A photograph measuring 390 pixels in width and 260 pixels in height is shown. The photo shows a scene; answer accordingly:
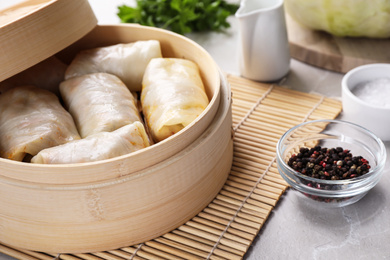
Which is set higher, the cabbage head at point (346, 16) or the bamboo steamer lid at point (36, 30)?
the bamboo steamer lid at point (36, 30)

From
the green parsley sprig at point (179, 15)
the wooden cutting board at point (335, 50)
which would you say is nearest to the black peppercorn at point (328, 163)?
the wooden cutting board at point (335, 50)

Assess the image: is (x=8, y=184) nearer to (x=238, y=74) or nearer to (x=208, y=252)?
(x=208, y=252)

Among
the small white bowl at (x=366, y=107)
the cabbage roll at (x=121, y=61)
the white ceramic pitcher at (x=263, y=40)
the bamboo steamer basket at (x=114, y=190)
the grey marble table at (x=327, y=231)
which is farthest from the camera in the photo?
the white ceramic pitcher at (x=263, y=40)

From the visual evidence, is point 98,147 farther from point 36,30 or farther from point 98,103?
point 36,30

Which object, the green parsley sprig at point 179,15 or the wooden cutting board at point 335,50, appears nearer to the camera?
the wooden cutting board at point 335,50

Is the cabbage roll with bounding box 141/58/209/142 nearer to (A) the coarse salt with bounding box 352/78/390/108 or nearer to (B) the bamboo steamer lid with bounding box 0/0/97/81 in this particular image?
(B) the bamboo steamer lid with bounding box 0/0/97/81

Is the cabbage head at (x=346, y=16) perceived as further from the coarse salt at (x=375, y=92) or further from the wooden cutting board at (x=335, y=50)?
the coarse salt at (x=375, y=92)

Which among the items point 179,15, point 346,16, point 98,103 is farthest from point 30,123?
point 346,16
